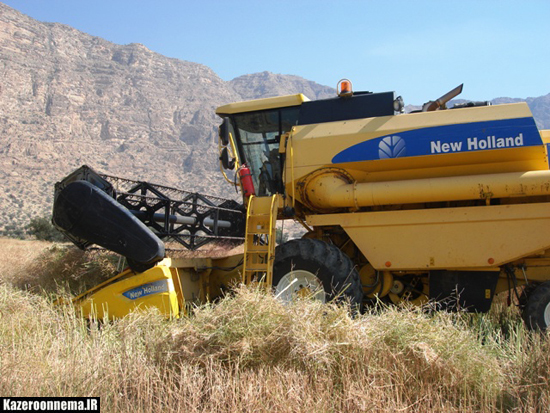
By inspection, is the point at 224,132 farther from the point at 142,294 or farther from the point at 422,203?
the point at 422,203

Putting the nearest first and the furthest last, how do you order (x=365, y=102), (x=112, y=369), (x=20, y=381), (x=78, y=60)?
1. (x=20, y=381)
2. (x=112, y=369)
3. (x=365, y=102)
4. (x=78, y=60)

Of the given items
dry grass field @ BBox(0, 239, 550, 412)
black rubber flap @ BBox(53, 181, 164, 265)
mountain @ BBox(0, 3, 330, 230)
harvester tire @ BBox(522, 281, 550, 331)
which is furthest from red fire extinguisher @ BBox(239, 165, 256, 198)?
mountain @ BBox(0, 3, 330, 230)

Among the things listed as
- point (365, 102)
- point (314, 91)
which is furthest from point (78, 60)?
point (365, 102)

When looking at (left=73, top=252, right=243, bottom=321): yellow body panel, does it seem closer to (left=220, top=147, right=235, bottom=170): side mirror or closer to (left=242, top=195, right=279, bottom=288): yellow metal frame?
(left=242, top=195, right=279, bottom=288): yellow metal frame

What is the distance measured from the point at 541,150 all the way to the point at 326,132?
2459mm

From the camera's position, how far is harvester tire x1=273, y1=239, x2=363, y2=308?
589 centimetres

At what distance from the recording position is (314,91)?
15425cm

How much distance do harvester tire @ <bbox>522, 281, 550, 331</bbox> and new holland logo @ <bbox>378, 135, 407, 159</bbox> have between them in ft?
6.97

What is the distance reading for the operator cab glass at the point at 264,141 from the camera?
23.7ft

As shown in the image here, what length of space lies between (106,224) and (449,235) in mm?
3991

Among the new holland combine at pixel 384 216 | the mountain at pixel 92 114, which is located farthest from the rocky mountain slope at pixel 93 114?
the new holland combine at pixel 384 216

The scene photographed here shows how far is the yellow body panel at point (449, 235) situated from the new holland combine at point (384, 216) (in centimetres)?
1

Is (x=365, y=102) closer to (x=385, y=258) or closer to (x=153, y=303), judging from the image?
(x=385, y=258)

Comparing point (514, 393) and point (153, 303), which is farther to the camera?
point (153, 303)
